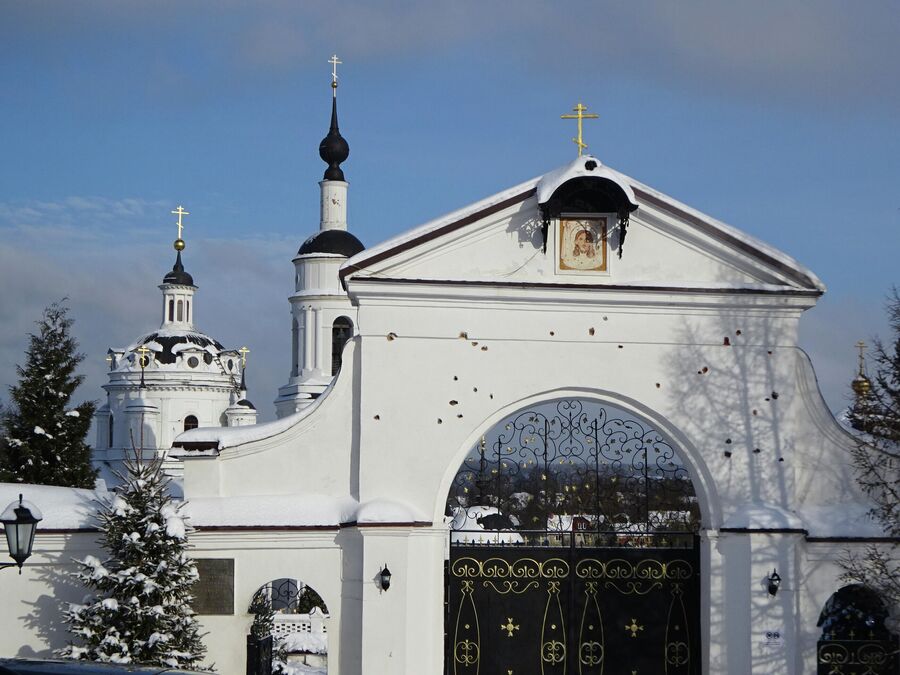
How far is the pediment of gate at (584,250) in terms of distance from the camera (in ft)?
49.2

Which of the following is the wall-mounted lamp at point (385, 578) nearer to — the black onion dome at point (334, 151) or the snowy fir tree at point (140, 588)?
the snowy fir tree at point (140, 588)

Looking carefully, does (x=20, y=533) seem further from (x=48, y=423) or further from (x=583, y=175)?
(x=48, y=423)

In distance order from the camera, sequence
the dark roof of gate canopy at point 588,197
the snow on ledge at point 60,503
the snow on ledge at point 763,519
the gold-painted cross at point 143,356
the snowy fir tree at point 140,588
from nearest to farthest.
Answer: the snowy fir tree at point 140,588 < the snow on ledge at point 763,519 < the dark roof of gate canopy at point 588,197 < the snow on ledge at point 60,503 < the gold-painted cross at point 143,356

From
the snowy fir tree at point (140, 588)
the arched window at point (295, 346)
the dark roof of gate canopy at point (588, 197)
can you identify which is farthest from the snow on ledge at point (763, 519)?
the arched window at point (295, 346)

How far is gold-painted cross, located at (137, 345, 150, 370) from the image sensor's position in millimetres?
67500

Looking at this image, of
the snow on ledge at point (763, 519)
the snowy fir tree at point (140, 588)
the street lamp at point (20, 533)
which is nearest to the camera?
the street lamp at point (20, 533)

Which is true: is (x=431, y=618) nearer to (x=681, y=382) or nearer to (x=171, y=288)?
(x=681, y=382)

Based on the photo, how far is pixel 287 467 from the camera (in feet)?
49.4

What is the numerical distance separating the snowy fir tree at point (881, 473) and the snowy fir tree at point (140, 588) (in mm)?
7260

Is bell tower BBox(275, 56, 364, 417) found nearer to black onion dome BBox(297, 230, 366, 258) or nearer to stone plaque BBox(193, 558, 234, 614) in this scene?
black onion dome BBox(297, 230, 366, 258)

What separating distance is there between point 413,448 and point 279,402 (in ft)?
108

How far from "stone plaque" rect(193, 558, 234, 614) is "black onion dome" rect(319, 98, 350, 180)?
34.6 meters

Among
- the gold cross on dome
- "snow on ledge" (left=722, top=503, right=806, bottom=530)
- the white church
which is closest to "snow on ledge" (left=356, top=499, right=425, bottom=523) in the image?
the white church

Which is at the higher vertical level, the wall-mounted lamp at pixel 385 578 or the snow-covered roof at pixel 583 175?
the snow-covered roof at pixel 583 175
